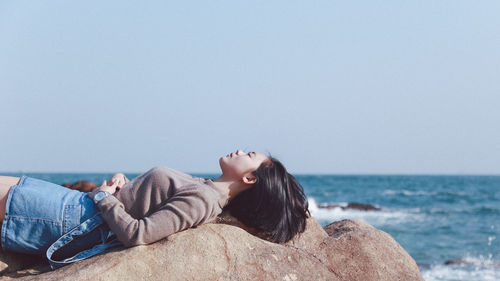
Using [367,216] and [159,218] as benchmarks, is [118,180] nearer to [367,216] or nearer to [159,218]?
[159,218]

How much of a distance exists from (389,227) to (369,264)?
1381 centimetres

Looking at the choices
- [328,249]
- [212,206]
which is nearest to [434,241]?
[328,249]

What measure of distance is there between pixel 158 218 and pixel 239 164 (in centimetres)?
78

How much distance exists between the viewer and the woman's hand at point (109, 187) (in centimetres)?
361

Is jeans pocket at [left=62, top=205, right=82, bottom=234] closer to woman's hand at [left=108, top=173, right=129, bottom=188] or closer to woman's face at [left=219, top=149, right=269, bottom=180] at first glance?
woman's hand at [left=108, top=173, right=129, bottom=188]

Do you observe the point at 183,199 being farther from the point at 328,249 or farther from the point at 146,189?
the point at 328,249

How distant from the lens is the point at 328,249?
4.07 metres

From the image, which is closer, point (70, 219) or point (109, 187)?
point (70, 219)

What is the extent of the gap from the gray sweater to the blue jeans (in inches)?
5.4

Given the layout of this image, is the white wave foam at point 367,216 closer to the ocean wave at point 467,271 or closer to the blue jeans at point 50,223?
the ocean wave at point 467,271

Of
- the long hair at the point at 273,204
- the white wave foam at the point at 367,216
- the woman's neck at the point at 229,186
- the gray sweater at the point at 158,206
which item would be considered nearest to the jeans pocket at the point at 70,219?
the gray sweater at the point at 158,206

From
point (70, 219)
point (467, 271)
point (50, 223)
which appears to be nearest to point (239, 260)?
point (70, 219)

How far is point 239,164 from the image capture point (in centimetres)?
376

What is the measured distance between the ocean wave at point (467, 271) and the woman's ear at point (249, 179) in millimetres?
6776
